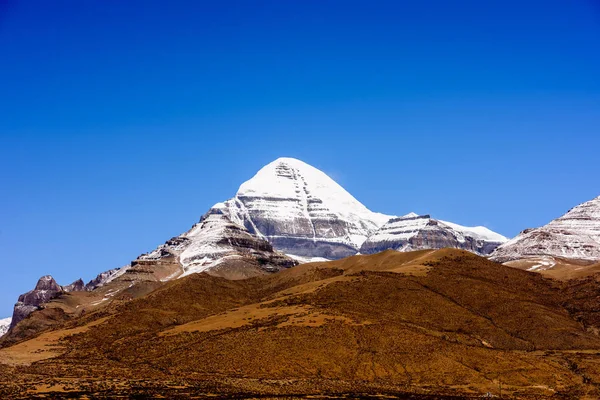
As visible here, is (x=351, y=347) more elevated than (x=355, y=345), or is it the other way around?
(x=355, y=345)

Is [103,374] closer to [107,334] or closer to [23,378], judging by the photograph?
[23,378]

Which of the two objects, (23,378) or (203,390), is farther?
(23,378)

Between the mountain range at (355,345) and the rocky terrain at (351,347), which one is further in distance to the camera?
the mountain range at (355,345)

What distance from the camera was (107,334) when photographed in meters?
183

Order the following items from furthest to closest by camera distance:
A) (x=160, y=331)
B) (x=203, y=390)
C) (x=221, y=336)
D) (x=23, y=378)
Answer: (x=160, y=331) → (x=221, y=336) → (x=23, y=378) → (x=203, y=390)

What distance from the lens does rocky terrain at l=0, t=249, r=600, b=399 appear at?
12431 centimetres

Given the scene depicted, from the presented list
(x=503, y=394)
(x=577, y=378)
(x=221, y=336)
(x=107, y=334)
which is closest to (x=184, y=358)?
(x=221, y=336)

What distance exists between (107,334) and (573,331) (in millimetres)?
99413

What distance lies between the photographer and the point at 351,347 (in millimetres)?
146500

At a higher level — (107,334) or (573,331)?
(107,334)

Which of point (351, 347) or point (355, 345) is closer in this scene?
point (351, 347)

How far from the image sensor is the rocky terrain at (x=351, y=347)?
408 ft

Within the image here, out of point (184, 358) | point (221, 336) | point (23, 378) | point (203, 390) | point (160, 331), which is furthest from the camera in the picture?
point (160, 331)

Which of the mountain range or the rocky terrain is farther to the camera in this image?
the mountain range
